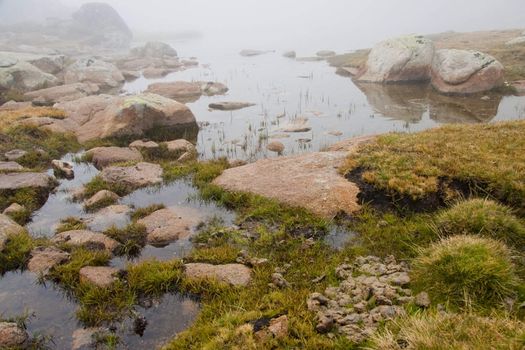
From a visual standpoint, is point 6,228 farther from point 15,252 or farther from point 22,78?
point 22,78

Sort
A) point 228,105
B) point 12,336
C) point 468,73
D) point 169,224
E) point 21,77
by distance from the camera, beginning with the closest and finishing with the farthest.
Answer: point 12,336 < point 169,224 < point 228,105 < point 468,73 < point 21,77

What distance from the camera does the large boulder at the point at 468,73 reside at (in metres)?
33.2

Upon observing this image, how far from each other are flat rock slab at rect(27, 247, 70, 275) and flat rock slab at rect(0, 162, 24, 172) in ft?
24.8

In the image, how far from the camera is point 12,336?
767 centimetres

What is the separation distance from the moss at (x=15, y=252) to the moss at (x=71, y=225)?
3.60 ft

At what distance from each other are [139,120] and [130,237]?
1260 centimetres

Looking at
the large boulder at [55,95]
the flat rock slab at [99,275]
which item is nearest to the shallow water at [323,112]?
the large boulder at [55,95]

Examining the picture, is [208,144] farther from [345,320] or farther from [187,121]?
[345,320]

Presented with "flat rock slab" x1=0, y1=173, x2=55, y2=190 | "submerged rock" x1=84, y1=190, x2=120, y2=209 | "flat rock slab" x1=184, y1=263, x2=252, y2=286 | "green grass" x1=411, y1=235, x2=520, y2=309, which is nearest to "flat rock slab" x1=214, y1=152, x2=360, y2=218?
"flat rock slab" x1=184, y1=263, x2=252, y2=286

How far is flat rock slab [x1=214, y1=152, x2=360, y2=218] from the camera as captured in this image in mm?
12680

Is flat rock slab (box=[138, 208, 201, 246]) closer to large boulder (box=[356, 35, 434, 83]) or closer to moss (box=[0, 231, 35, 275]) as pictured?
moss (box=[0, 231, 35, 275])

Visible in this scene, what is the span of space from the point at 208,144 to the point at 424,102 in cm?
1947

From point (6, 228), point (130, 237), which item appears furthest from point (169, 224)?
point (6, 228)

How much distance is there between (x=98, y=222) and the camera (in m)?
12.9
